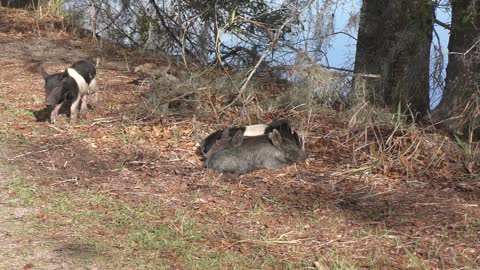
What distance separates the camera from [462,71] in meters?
7.96

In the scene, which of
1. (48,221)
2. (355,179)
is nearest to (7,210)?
(48,221)

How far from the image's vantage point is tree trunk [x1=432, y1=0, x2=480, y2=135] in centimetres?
746

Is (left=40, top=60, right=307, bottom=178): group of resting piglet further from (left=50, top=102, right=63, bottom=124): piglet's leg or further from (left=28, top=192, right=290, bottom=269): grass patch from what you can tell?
(left=50, top=102, right=63, bottom=124): piglet's leg

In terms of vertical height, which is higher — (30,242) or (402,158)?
(402,158)

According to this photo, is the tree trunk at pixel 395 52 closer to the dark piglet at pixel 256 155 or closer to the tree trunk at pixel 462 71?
the tree trunk at pixel 462 71

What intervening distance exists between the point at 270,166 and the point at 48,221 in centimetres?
226

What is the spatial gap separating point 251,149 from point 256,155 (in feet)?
0.25

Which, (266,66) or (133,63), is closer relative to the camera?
(266,66)

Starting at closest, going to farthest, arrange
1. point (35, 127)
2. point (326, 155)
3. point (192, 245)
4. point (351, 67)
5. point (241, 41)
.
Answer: point (192, 245) → point (326, 155) → point (35, 127) → point (351, 67) → point (241, 41)

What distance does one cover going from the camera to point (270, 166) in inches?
264

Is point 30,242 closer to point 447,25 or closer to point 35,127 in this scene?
point 35,127

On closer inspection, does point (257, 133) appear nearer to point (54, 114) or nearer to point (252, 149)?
point (252, 149)

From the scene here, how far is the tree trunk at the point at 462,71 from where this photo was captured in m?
7.46

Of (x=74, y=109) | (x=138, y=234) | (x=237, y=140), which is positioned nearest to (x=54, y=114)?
(x=74, y=109)
